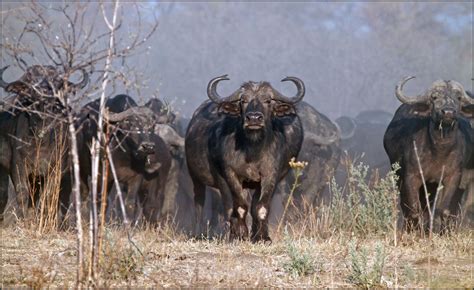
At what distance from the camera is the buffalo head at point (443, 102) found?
978cm

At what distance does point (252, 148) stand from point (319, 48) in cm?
4065

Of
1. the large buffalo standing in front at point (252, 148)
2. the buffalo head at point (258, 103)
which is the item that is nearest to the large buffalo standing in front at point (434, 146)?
the large buffalo standing in front at point (252, 148)

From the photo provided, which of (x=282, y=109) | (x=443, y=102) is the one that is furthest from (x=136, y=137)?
(x=443, y=102)

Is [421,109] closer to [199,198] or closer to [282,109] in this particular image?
[282,109]

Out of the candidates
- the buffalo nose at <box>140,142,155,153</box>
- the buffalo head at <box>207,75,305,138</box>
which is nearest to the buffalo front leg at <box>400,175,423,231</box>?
the buffalo head at <box>207,75,305,138</box>

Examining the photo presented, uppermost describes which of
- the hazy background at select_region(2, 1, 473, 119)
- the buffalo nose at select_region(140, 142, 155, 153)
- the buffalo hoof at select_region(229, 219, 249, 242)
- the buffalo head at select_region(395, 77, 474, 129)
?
the hazy background at select_region(2, 1, 473, 119)

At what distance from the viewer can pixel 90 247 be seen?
5.49 m

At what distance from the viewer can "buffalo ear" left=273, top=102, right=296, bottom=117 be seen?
391 inches

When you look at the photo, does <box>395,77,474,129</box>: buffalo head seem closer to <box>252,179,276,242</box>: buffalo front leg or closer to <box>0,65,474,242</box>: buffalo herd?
<box>0,65,474,242</box>: buffalo herd

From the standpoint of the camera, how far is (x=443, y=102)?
10047 mm

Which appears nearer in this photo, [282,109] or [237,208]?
[237,208]

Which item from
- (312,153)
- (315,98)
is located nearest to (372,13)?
(315,98)

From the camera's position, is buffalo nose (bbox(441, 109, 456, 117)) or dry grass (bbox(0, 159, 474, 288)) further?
buffalo nose (bbox(441, 109, 456, 117))

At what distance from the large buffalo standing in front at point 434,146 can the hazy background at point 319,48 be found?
3053 centimetres
